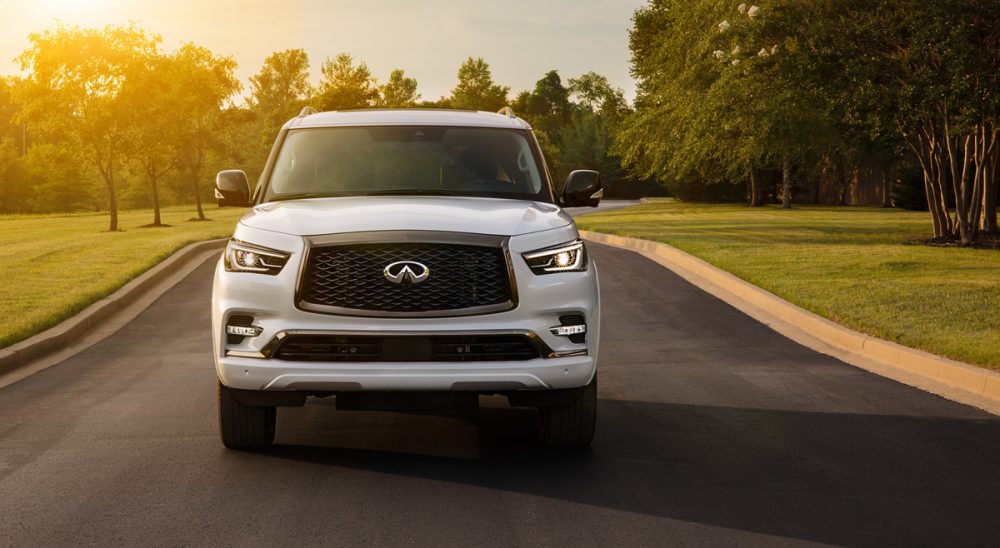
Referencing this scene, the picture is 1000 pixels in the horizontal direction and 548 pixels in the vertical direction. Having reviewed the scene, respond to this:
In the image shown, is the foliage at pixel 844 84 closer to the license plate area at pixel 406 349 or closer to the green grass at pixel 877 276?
the green grass at pixel 877 276

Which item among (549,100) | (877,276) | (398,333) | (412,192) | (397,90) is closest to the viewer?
(398,333)

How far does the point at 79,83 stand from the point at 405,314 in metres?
38.9

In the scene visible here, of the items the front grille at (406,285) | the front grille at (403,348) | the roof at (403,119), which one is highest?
the roof at (403,119)

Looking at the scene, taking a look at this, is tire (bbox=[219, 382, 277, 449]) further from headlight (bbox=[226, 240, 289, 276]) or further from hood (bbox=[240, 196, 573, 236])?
hood (bbox=[240, 196, 573, 236])

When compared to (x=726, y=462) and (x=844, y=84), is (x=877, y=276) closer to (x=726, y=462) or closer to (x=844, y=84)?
(x=844, y=84)

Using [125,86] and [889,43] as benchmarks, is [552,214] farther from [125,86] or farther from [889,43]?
[125,86]

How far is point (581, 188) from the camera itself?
25.7ft

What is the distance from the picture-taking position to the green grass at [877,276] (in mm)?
11430

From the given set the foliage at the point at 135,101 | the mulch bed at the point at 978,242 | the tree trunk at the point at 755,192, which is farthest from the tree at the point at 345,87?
the mulch bed at the point at 978,242

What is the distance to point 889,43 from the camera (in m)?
23.5

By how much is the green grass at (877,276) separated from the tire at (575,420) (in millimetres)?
4401

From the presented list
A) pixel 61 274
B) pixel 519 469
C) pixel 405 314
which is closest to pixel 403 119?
pixel 405 314

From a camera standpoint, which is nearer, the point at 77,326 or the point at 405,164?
the point at 405,164

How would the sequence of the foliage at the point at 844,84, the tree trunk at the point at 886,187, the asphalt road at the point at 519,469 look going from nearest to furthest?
the asphalt road at the point at 519,469
the foliage at the point at 844,84
the tree trunk at the point at 886,187
